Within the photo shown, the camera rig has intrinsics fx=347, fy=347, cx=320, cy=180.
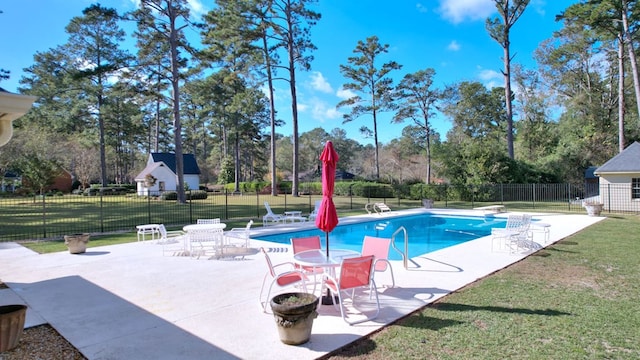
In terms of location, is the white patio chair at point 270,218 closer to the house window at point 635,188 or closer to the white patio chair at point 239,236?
the white patio chair at point 239,236

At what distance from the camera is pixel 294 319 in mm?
3375

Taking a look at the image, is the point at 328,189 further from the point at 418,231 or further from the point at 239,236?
the point at 418,231

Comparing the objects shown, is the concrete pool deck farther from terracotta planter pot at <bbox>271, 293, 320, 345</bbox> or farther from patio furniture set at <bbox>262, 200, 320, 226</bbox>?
patio furniture set at <bbox>262, 200, 320, 226</bbox>

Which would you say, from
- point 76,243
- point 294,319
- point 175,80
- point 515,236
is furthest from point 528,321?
point 175,80

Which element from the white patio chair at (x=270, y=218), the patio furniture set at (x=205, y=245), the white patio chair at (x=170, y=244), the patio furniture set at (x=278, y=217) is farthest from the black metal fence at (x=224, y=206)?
the patio furniture set at (x=205, y=245)

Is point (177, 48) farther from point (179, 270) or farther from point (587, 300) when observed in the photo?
point (587, 300)

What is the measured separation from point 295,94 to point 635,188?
2228 centimetres

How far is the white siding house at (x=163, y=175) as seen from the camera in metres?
35.6

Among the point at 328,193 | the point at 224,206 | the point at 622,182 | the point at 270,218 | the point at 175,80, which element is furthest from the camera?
the point at 175,80

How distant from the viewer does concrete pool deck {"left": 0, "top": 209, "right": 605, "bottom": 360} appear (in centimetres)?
351

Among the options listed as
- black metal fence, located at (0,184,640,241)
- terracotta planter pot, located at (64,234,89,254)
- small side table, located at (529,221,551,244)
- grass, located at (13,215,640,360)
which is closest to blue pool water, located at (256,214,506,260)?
small side table, located at (529,221,551,244)

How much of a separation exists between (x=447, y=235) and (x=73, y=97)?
130 ft

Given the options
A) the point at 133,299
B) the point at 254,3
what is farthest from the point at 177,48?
the point at 133,299

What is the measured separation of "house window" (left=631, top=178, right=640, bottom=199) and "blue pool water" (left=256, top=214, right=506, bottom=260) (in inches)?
290
